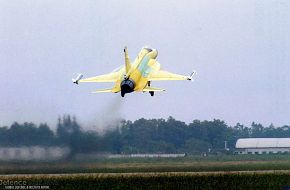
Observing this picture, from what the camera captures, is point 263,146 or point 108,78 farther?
point 263,146

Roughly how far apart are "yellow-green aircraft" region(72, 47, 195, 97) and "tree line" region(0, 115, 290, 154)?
16.1 feet

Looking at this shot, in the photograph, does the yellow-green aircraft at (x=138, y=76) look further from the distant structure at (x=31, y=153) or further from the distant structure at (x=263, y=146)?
the distant structure at (x=263, y=146)

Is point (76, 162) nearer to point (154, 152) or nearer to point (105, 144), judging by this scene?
point (105, 144)

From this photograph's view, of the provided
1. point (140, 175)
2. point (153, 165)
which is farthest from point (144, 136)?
point (140, 175)

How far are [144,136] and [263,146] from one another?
31.0 meters

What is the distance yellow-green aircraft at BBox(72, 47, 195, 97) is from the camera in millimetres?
92438

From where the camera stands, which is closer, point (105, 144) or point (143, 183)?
point (143, 183)

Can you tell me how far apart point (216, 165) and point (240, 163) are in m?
6.65

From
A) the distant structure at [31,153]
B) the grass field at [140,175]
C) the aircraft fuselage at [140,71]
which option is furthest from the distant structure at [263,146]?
the distant structure at [31,153]

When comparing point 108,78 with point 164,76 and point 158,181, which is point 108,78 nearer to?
point 164,76

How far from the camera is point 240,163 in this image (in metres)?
111

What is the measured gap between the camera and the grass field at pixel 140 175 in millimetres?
76812

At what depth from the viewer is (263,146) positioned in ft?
501

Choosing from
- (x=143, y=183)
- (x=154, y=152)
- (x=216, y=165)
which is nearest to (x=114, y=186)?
(x=143, y=183)
